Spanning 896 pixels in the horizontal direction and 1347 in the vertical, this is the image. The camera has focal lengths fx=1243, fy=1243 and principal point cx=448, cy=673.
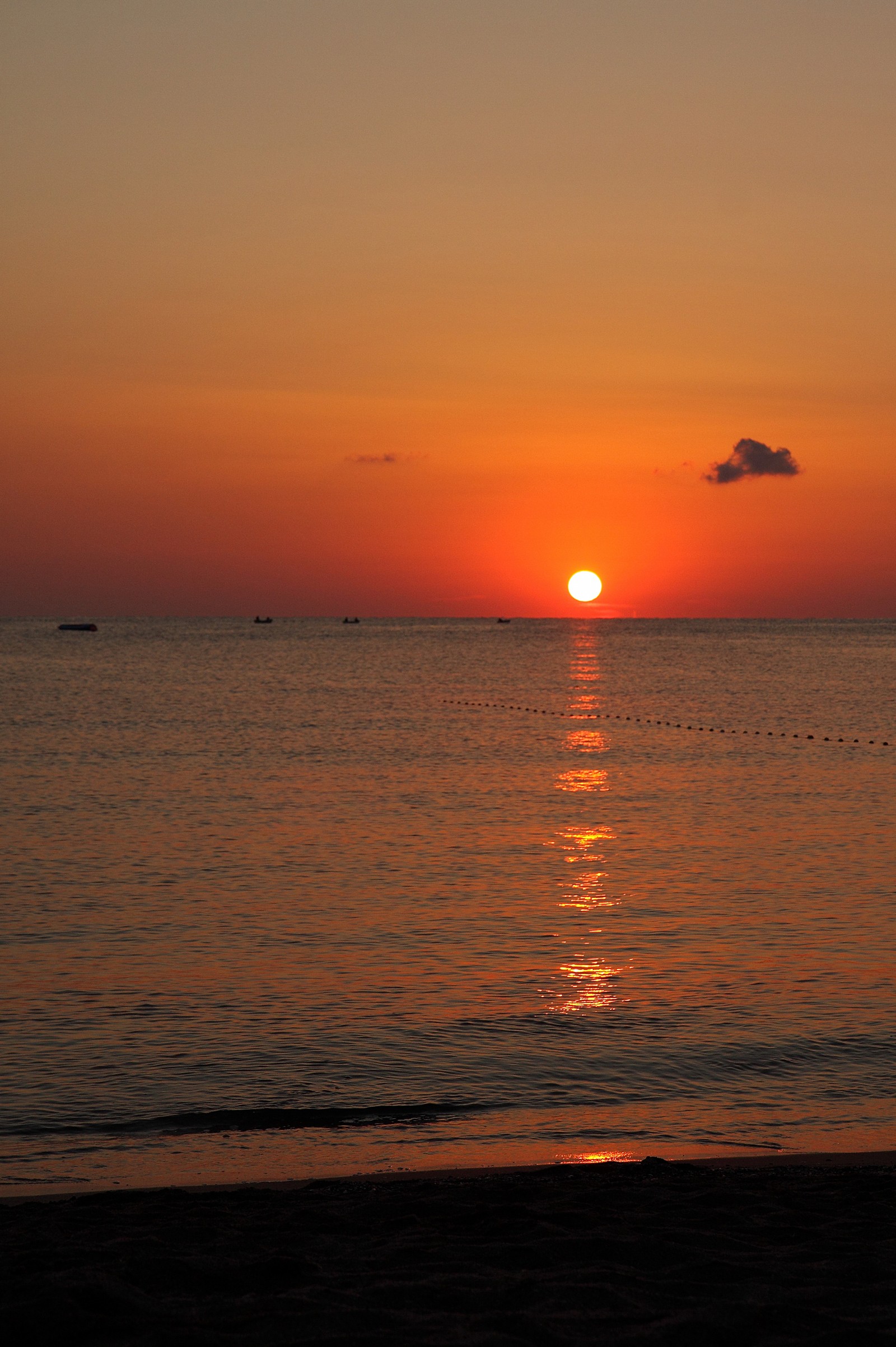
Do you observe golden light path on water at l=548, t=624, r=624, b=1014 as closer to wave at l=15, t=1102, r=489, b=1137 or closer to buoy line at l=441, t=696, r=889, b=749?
wave at l=15, t=1102, r=489, b=1137

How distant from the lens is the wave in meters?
12.2

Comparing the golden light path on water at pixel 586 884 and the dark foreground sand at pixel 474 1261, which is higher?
the dark foreground sand at pixel 474 1261

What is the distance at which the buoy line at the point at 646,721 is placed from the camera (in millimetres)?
57844

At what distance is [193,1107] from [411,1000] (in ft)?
13.9

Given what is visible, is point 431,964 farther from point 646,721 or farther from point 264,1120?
point 646,721

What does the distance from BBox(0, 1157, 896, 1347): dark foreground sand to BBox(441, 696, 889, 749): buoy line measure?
157 feet

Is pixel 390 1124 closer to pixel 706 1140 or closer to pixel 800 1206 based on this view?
pixel 706 1140

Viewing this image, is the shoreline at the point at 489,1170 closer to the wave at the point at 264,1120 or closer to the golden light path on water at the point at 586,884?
the wave at the point at 264,1120

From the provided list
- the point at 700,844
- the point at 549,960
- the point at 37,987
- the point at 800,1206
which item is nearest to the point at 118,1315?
the point at 800,1206

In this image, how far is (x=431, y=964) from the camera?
18281 mm

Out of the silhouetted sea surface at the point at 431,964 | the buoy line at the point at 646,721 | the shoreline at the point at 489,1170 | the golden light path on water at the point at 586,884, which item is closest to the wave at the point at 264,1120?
the silhouetted sea surface at the point at 431,964

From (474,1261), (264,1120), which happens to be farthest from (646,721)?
(474,1261)

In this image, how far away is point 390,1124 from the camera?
12.3 meters

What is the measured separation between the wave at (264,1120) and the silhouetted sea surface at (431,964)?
0.04 m
